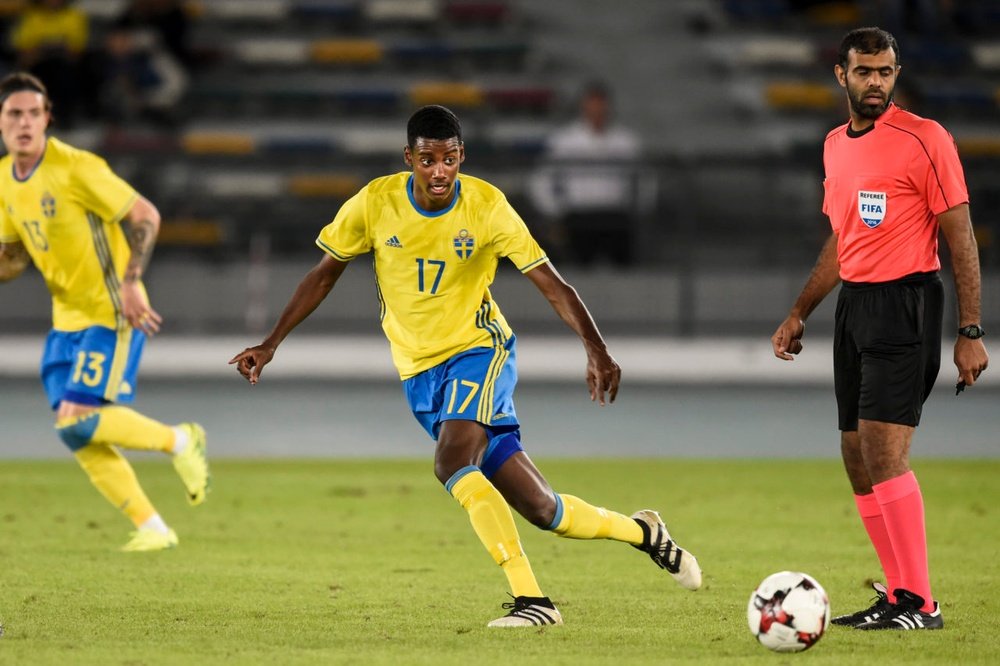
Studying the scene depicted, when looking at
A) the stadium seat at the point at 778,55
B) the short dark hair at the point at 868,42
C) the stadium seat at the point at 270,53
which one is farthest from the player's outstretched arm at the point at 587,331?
the stadium seat at the point at 778,55

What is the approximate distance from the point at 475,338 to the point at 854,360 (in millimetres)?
1496

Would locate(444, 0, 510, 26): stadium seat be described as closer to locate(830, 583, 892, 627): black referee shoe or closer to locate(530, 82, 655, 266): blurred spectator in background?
locate(530, 82, 655, 266): blurred spectator in background

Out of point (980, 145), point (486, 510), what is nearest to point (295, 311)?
point (486, 510)

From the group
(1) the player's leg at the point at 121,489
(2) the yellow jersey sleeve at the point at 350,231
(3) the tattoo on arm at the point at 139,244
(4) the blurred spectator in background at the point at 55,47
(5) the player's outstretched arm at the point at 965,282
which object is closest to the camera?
(5) the player's outstretched arm at the point at 965,282

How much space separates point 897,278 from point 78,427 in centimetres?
435

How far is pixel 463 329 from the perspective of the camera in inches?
260

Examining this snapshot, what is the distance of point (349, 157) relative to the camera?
17.3m

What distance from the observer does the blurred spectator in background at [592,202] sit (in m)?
16.6

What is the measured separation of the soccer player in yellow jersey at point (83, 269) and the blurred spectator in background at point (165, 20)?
12389 millimetres

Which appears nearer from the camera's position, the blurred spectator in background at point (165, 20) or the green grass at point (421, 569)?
the green grass at point (421, 569)

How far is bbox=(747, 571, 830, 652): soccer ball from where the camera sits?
5.72m

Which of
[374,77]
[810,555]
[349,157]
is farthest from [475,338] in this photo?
[374,77]

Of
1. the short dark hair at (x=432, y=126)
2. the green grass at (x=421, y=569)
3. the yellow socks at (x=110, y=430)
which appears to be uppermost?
the short dark hair at (x=432, y=126)

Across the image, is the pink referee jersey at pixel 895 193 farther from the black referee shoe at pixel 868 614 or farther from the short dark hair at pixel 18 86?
the short dark hair at pixel 18 86
